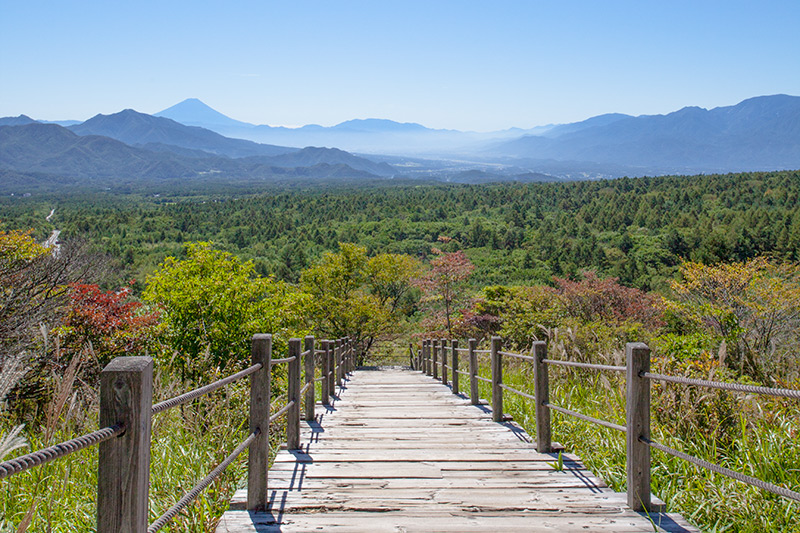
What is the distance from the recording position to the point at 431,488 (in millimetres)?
3758

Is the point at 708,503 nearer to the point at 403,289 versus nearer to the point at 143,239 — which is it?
the point at 403,289

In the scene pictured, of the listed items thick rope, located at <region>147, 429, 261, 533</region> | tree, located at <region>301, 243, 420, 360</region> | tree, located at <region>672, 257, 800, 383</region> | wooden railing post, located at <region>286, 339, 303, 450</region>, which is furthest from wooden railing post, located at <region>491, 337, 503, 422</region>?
tree, located at <region>301, 243, 420, 360</region>

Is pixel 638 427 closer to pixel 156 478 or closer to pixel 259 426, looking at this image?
pixel 259 426

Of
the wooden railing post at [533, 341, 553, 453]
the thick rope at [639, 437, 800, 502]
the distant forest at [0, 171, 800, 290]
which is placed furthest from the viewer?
the distant forest at [0, 171, 800, 290]

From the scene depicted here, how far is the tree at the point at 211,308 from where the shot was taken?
1066 centimetres

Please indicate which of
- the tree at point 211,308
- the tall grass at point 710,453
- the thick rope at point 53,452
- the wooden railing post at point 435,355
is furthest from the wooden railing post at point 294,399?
the wooden railing post at point 435,355

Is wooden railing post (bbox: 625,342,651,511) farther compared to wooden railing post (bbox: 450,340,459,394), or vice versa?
wooden railing post (bbox: 450,340,459,394)

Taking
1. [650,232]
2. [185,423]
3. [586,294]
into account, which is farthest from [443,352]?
[650,232]

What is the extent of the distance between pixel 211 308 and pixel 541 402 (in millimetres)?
8129

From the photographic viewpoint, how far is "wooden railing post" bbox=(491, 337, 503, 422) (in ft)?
20.0

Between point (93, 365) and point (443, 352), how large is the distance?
578cm

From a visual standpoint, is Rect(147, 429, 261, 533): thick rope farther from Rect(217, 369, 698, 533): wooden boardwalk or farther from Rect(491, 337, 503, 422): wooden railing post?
Rect(491, 337, 503, 422): wooden railing post

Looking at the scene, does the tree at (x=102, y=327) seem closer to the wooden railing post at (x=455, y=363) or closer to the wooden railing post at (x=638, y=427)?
the wooden railing post at (x=455, y=363)

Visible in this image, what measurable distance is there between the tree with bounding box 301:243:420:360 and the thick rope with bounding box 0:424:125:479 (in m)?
22.8
